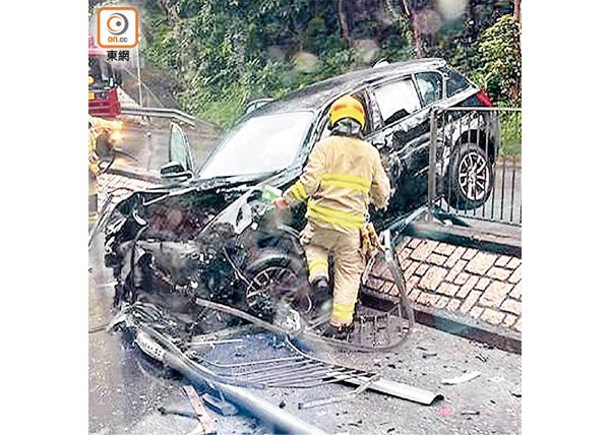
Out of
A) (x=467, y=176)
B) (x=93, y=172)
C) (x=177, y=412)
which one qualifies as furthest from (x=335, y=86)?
(x=177, y=412)

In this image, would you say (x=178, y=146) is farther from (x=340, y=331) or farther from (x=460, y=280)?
(x=460, y=280)

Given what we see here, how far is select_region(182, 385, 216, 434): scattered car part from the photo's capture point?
→ 164 centimetres

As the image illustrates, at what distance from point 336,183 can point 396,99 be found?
0.26 m

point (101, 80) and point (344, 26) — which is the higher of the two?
point (344, 26)

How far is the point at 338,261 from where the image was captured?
5.58ft

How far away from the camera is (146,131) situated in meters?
1.73

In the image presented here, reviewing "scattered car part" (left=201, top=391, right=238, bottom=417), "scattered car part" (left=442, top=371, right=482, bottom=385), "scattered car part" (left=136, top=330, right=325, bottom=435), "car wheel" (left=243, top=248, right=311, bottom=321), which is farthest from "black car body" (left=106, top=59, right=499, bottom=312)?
"scattered car part" (left=442, top=371, right=482, bottom=385)

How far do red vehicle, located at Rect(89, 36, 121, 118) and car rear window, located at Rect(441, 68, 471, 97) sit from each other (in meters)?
0.78

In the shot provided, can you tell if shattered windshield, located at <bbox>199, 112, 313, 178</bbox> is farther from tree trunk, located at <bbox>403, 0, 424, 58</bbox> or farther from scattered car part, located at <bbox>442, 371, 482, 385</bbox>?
scattered car part, located at <bbox>442, 371, 482, 385</bbox>

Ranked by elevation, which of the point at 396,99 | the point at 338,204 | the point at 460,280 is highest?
the point at 396,99
